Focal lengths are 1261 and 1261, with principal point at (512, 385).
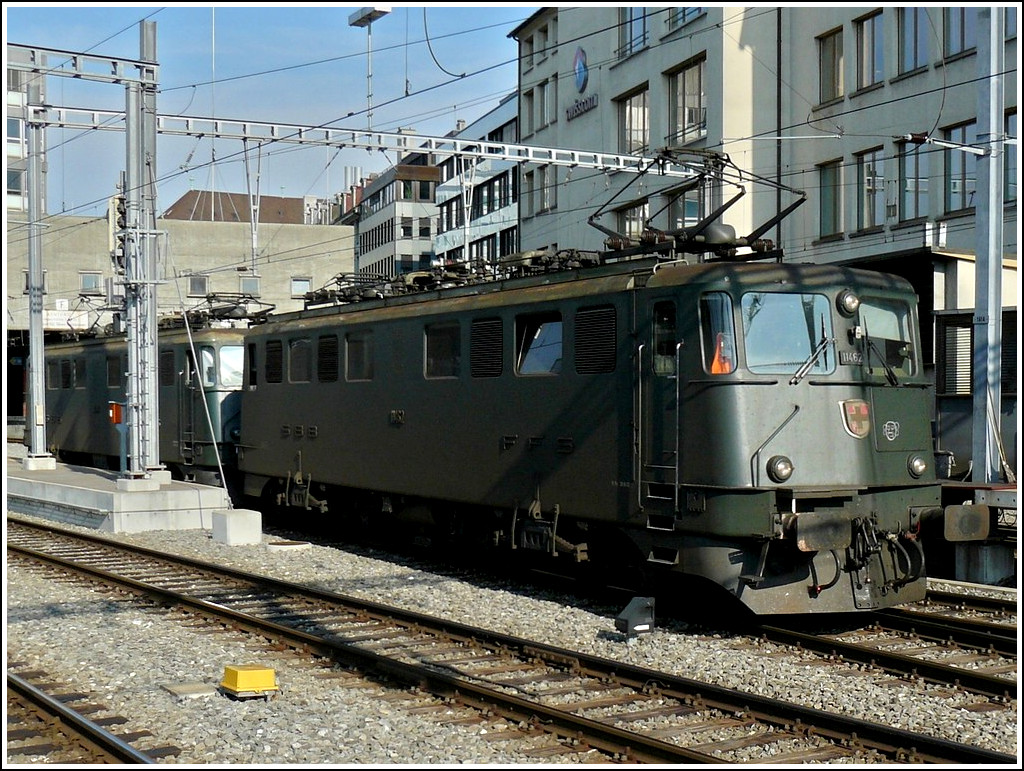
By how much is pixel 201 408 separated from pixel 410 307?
28.2 ft

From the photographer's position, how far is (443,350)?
1461 centimetres

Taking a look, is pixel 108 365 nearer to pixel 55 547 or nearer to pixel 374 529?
pixel 55 547

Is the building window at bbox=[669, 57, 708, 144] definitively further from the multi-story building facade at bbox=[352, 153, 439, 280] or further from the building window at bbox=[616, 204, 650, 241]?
the multi-story building facade at bbox=[352, 153, 439, 280]

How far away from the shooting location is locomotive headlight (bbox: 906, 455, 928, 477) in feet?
37.9

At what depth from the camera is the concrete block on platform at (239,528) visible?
1773 cm

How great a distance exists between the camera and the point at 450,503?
14.7 metres

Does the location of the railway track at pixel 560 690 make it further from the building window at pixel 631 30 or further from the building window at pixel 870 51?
the building window at pixel 631 30

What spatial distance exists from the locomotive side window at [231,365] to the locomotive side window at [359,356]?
6.48m

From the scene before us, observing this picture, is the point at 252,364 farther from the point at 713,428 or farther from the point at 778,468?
the point at 778,468

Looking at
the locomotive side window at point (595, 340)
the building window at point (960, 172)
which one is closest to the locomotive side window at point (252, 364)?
the locomotive side window at point (595, 340)

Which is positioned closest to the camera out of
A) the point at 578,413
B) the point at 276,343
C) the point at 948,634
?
the point at 948,634

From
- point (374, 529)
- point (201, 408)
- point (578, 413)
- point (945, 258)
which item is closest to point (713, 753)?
point (578, 413)

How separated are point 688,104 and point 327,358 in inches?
685

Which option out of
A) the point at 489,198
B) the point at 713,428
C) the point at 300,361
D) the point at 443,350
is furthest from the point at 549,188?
the point at 713,428
